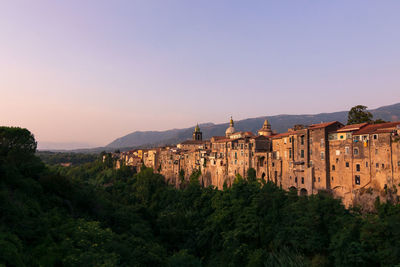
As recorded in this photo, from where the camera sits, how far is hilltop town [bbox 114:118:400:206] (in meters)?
34.1

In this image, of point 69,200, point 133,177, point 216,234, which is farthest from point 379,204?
point 133,177

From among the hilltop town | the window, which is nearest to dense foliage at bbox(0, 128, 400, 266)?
the hilltop town

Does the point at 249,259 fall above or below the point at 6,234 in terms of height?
below

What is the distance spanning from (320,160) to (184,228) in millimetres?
23129

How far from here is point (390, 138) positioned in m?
33.3

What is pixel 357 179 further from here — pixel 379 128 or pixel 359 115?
pixel 359 115

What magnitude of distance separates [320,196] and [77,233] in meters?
29.2

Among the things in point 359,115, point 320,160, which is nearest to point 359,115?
point 359,115

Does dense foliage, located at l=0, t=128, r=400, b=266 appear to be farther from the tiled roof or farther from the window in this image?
the tiled roof

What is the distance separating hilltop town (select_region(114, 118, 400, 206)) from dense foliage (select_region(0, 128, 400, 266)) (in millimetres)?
3301

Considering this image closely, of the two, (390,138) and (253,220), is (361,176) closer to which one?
(390,138)

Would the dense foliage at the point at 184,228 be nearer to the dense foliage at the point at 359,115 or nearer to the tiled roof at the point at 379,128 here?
the tiled roof at the point at 379,128

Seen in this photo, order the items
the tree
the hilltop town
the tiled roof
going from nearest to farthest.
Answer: the tiled roof → the hilltop town → the tree

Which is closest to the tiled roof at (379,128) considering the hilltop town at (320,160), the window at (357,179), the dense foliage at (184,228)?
the hilltop town at (320,160)
